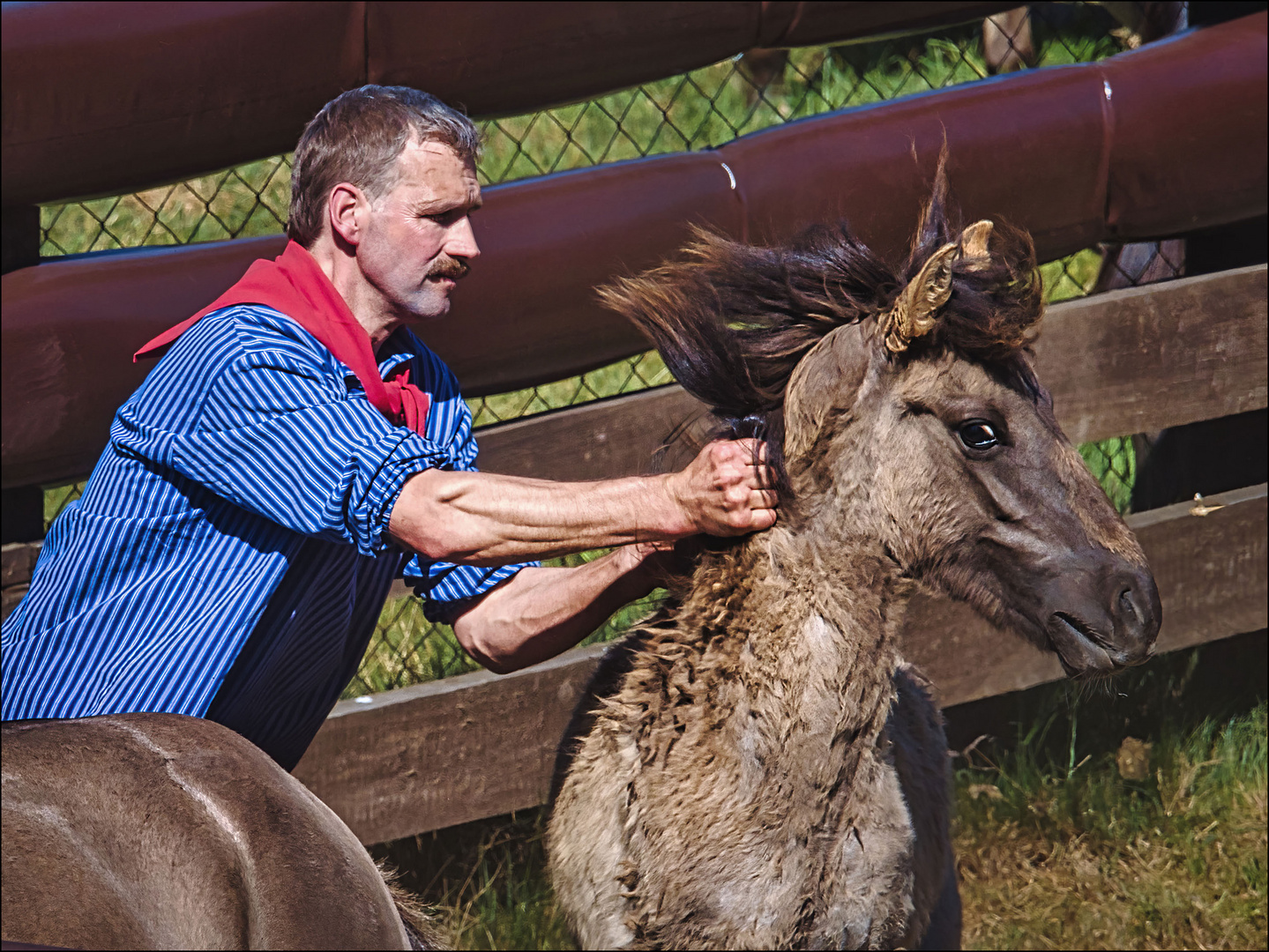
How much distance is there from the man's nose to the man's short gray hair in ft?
0.45

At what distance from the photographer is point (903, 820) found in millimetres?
A: 2736

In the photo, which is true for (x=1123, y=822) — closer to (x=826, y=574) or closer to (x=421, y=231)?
(x=826, y=574)

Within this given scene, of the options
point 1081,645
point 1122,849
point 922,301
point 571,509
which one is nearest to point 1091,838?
point 1122,849

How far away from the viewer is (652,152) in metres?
7.12

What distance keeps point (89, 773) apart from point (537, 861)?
2.74 meters

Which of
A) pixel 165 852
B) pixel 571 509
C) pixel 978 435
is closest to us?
pixel 165 852

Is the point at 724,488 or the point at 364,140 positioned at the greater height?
the point at 364,140

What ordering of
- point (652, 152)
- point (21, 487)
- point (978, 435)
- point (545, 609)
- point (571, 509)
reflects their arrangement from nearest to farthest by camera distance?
point (571, 509) < point (978, 435) < point (545, 609) < point (21, 487) < point (652, 152)

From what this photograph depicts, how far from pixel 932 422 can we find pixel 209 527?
133 cm

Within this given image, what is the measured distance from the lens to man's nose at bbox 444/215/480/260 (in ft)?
8.29

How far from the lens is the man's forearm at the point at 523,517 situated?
2.21 m

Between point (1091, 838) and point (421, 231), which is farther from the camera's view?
point (1091, 838)

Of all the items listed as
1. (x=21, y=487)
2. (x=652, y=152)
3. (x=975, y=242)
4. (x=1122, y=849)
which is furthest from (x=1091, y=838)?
(x=652, y=152)

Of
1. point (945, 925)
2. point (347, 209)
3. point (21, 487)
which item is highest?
point (347, 209)
